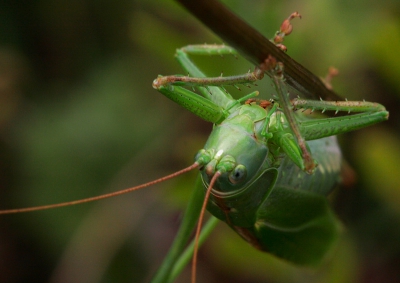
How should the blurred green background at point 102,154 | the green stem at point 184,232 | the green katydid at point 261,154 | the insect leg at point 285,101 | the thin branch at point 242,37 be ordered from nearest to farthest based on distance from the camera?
1. the thin branch at point 242,37
2. the insect leg at point 285,101
3. the green katydid at point 261,154
4. the green stem at point 184,232
5. the blurred green background at point 102,154

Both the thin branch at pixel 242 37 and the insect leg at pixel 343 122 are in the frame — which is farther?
the insect leg at pixel 343 122

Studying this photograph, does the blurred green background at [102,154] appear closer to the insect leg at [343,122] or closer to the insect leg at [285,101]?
the insect leg at [343,122]

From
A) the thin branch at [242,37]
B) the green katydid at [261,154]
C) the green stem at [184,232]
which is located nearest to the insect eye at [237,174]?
the green katydid at [261,154]

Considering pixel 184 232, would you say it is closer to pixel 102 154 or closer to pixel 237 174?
pixel 237 174

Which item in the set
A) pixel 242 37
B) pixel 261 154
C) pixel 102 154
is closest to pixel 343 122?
pixel 261 154

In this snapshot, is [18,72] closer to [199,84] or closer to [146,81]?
[146,81]

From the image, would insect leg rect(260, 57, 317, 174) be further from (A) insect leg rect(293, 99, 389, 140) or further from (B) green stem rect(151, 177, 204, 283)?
(B) green stem rect(151, 177, 204, 283)
